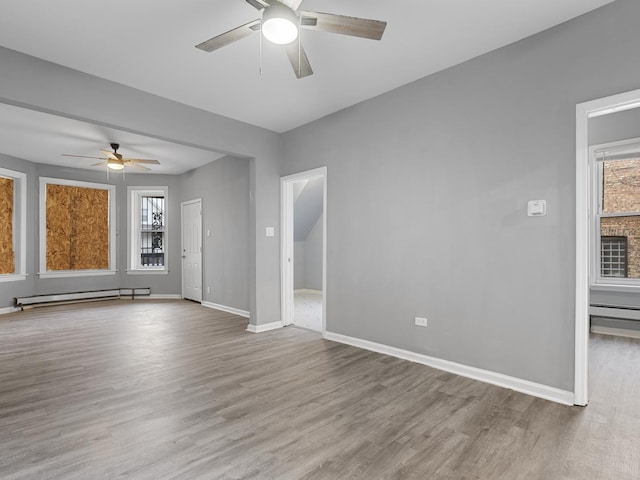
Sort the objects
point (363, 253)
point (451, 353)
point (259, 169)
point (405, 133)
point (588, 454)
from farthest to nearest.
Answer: point (259, 169), point (363, 253), point (405, 133), point (451, 353), point (588, 454)

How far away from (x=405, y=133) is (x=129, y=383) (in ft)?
11.8

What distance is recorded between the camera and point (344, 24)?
84.4 inches

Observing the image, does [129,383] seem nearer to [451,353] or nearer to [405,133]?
[451,353]

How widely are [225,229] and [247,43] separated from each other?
12.9ft

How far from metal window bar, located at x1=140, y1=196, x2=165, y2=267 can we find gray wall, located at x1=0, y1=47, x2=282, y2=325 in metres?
4.18

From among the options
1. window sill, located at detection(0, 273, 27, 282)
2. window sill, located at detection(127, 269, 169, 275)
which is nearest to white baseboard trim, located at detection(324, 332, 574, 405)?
window sill, located at detection(127, 269, 169, 275)

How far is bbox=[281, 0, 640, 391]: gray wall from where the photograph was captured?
2586 millimetres

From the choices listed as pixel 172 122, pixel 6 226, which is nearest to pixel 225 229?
pixel 172 122

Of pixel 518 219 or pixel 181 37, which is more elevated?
pixel 181 37

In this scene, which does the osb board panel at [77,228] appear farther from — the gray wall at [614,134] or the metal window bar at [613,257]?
the metal window bar at [613,257]

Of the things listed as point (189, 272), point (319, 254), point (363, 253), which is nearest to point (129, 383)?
point (363, 253)

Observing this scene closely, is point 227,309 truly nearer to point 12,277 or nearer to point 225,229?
point 225,229

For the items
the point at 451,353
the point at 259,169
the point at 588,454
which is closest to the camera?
the point at 588,454

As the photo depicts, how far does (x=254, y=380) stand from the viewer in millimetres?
3062
